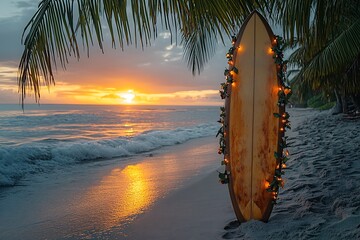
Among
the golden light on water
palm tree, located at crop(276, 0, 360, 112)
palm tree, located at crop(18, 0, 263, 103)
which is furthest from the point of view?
the golden light on water

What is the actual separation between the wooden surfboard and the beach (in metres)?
0.27

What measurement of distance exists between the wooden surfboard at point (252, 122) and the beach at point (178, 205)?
0.27 meters

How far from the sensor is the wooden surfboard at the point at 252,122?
9.29 feet

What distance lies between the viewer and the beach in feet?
9.13

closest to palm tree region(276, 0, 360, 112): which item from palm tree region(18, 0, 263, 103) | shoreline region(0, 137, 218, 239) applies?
palm tree region(18, 0, 263, 103)

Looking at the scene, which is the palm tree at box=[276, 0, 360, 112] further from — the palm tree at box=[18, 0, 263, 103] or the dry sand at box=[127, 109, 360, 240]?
the dry sand at box=[127, 109, 360, 240]

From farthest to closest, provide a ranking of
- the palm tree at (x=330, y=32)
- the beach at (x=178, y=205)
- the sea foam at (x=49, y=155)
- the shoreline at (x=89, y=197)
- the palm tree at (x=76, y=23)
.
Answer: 1. the sea foam at (x=49, y=155)
2. the shoreline at (x=89, y=197)
3. the beach at (x=178, y=205)
4. the palm tree at (x=330, y=32)
5. the palm tree at (x=76, y=23)

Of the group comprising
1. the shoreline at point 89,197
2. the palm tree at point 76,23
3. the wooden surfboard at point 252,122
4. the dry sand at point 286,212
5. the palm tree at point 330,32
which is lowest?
the shoreline at point 89,197

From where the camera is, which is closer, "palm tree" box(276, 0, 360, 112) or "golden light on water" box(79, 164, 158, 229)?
"palm tree" box(276, 0, 360, 112)

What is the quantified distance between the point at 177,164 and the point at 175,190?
97.7 inches

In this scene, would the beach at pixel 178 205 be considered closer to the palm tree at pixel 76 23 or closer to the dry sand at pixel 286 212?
the dry sand at pixel 286 212

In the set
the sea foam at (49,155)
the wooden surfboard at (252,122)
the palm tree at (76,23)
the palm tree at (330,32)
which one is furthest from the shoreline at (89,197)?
the palm tree at (330,32)

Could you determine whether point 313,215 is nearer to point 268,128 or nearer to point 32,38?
point 268,128

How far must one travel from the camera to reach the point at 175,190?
466 cm
